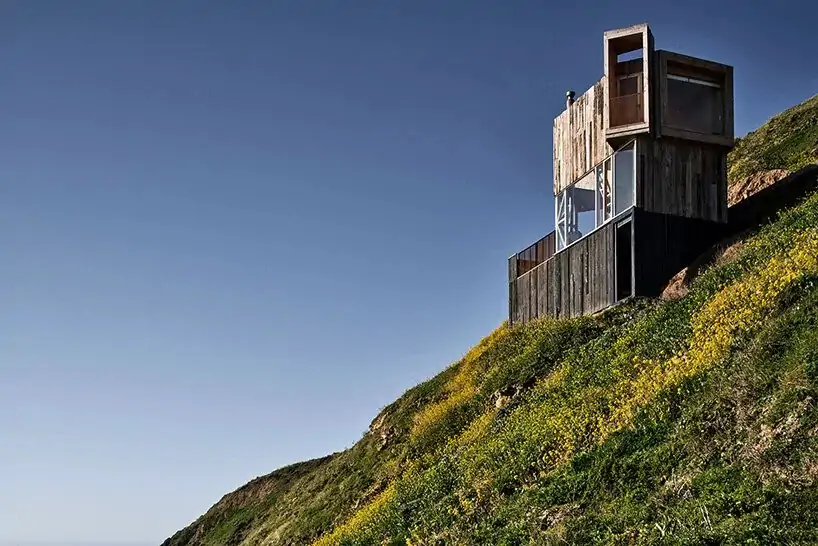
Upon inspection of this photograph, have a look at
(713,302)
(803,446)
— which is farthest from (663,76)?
(803,446)

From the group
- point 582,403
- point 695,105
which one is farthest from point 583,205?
point 582,403

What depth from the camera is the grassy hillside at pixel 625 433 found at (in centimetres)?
1357

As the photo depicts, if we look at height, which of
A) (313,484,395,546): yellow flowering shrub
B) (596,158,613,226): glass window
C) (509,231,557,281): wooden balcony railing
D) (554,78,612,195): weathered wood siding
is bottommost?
(313,484,395,546): yellow flowering shrub

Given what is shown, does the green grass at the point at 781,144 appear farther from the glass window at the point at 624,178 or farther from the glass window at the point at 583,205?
the glass window at the point at 583,205

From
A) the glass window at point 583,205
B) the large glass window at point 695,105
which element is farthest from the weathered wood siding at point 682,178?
the glass window at point 583,205

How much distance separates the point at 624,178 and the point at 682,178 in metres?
1.97

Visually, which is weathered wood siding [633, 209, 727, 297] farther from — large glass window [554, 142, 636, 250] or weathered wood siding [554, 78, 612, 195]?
weathered wood siding [554, 78, 612, 195]

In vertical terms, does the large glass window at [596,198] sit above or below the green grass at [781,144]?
below

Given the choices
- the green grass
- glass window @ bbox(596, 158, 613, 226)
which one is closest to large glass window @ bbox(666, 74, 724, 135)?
glass window @ bbox(596, 158, 613, 226)

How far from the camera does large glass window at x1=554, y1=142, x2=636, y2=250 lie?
31141mm

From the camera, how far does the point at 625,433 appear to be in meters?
18.0

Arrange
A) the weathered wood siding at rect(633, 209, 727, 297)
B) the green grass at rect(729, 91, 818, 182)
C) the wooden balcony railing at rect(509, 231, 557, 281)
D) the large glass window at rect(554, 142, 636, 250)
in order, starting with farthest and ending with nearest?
the green grass at rect(729, 91, 818, 182) → the wooden balcony railing at rect(509, 231, 557, 281) → the large glass window at rect(554, 142, 636, 250) → the weathered wood siding at rect(633, 209, 727, 297)

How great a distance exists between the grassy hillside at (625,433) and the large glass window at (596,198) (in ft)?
12.6

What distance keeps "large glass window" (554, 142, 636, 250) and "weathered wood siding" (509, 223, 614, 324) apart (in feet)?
Result: 2.84
